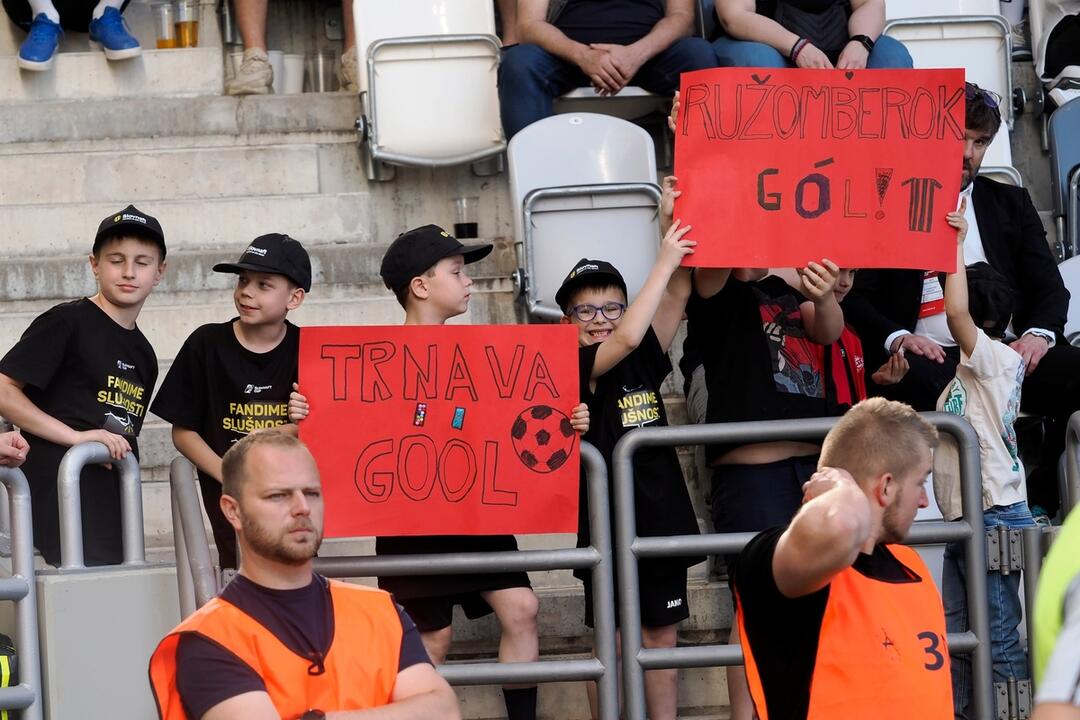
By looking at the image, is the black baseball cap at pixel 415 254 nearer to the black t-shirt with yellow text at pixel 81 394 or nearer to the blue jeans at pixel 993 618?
the black t-shirt with yellow text at pixel 81 394

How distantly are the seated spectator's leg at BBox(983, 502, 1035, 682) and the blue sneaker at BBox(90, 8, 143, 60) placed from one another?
4601 millimetres

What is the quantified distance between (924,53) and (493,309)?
2.56 metres

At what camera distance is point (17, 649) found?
13.1ft

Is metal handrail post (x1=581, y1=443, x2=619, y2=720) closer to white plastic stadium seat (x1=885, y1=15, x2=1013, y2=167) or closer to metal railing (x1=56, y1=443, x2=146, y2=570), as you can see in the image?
metal railing (x1=56, y1=443, x2=146, y2=570)

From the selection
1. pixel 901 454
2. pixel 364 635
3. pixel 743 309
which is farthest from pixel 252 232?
pixel 901 454

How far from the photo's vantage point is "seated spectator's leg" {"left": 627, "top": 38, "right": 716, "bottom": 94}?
262 inches

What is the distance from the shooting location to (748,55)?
6566 mm

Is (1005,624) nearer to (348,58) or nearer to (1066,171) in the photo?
(1066,171)

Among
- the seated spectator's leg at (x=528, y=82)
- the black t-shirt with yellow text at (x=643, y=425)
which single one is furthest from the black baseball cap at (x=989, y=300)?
the seated spectator's leg at (x=528, y=82)

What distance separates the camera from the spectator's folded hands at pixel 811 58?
6.40 meters

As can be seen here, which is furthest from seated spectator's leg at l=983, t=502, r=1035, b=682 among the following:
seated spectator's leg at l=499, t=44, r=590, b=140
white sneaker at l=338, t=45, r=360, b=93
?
white sneaker at l=338, t=45, r=360, b=93

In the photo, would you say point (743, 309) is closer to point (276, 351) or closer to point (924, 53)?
point (276, 351)

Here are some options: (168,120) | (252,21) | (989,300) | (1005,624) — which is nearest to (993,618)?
(1005,624)

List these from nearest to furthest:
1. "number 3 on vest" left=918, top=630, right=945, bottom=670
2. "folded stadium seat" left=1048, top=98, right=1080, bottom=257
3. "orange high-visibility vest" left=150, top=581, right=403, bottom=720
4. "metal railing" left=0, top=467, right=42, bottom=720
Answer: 1. "number 3 on vest" left=918, top=630, right=945, bottom=670
2. "orange high-visibility vest" left=150, top=581, right=403, bottom=720
3. "metal railing" left=0, top=467, right=42, bottom=720
4. "folded stadium seat" left=1048, top=98, right=1080, bottom=257
